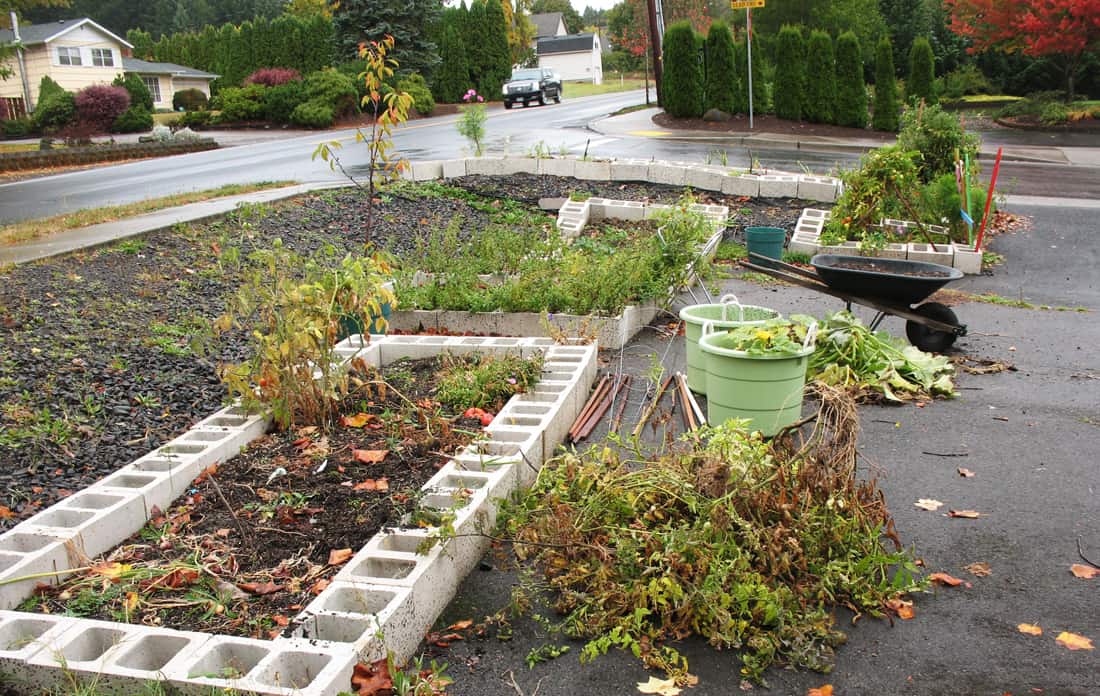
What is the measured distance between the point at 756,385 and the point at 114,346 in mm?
4201

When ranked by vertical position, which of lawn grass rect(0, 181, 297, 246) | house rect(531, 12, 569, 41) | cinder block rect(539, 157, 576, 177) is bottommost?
lawn grass rect(0, 181, 297, 246)

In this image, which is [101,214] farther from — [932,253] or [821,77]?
[821,77]

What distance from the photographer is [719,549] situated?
327cm

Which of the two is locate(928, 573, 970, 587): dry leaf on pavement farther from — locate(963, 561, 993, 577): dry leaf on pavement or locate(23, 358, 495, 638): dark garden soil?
locate(23, 358, 495, 638): dark garden soil

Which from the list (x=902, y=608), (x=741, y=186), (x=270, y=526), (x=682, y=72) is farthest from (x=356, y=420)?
(x=682, y=72)

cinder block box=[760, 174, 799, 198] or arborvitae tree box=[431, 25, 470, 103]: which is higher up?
arborvitae tree box=[431, 25, 470, 103]

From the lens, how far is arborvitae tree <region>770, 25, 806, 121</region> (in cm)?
2423

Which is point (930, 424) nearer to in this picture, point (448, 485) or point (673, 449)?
point (673, 449)

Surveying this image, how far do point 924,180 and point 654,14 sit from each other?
16687 millimetres

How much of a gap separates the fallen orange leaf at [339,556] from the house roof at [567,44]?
74950 mm

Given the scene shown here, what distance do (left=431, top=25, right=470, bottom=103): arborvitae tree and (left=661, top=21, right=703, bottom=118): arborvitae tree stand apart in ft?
49.3

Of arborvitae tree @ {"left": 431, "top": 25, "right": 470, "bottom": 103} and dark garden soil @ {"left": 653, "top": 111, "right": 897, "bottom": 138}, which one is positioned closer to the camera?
dark garden soil @ {"left": 653, "top": 111, "right": 897, "bottom": 138}

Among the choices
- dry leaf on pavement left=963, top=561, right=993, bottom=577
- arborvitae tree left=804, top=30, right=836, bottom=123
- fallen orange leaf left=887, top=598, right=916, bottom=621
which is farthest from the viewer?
arborvitae tree left=804, top=30, right=836, bottom=123

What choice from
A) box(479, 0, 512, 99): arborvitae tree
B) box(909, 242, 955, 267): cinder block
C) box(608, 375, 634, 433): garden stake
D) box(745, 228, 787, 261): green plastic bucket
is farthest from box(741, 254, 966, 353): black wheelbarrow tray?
box(479, 0, 512, 99): arborvitae tree
